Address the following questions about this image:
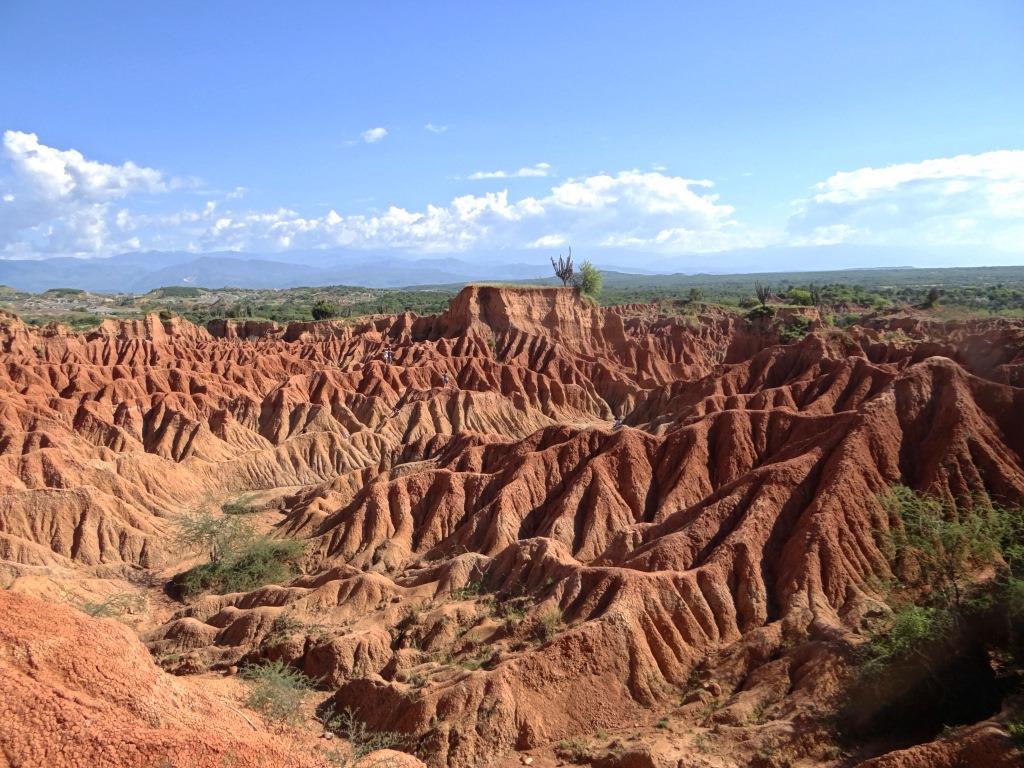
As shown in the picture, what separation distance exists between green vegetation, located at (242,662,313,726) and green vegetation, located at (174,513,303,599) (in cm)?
1173

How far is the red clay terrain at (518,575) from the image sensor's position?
17781mm

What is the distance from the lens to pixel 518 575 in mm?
29547

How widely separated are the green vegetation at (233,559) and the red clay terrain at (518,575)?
145cm

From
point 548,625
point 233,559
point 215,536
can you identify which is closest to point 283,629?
point 548,625

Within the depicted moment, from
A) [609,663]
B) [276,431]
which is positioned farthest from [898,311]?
[609,663]

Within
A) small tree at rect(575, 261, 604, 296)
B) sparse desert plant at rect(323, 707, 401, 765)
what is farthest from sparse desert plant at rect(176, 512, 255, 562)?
small tree at rect(575, 261, 604, 296)

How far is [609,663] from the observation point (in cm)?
2322

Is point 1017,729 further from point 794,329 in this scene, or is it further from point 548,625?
point 794,329

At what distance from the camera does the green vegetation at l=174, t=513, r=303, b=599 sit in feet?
122

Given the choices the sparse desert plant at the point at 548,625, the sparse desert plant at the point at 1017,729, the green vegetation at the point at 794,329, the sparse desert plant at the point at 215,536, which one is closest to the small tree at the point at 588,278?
the green vegetation at the point at 794,329

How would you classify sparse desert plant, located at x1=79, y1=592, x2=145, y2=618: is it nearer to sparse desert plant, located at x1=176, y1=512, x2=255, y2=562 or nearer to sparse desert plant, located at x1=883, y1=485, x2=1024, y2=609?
sparse desert plant, located at x1=176, y1=512, x2=255, y2=562

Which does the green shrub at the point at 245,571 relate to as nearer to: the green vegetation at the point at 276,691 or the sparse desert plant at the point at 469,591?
the green vegetation at the point at 276,691

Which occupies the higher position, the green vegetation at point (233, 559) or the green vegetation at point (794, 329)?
the green vegetation at point (794, 329)

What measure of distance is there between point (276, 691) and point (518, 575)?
10747 millimetres
